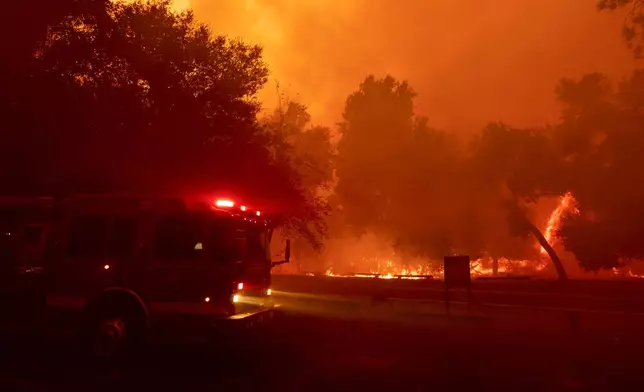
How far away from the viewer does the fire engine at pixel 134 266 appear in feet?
29.6

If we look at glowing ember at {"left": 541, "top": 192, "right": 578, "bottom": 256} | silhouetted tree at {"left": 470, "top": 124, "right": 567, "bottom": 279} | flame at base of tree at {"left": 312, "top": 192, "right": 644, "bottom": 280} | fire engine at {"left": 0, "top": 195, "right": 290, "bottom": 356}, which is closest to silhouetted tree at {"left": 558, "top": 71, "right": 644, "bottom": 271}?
silhouetted tree at {"left": 470, "top": 124, "right": 567, "bottom": 279}

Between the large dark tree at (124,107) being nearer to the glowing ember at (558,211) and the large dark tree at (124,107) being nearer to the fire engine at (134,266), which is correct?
the fire engine at (134,266)

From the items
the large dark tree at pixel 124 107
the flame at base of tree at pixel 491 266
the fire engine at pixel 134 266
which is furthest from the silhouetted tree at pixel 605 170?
the fire engine at pixel 134 266

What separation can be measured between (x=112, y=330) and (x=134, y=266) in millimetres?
1049

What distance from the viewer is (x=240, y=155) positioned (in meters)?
21.0

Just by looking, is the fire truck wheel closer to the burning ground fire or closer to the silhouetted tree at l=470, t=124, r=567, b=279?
the silhouetted tree at l=470, t=124, r=567, b=279

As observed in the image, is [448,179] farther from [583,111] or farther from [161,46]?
[161,46]

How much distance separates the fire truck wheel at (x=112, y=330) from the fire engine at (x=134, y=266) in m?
0.02

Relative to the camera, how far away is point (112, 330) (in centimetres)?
903

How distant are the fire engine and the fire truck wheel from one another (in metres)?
0.02

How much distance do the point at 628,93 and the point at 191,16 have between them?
71.8 feet

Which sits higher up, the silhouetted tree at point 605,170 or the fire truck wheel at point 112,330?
the silhouetted tree at point 605,170

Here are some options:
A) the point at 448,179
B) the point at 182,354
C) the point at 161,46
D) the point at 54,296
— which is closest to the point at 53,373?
the point at 54,296

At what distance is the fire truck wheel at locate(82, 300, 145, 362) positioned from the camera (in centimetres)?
902
